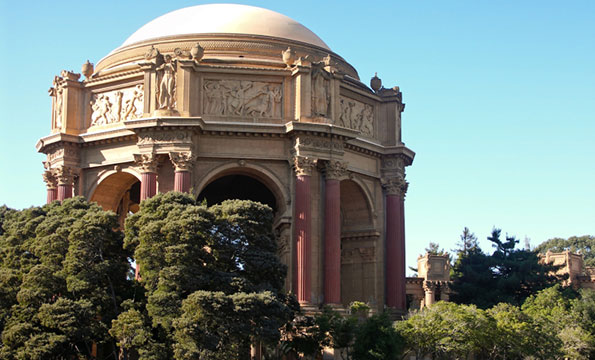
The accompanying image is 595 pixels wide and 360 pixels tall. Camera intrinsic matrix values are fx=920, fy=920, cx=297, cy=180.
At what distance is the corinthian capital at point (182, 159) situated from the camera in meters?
43.6

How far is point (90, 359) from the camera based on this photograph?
3662 cm

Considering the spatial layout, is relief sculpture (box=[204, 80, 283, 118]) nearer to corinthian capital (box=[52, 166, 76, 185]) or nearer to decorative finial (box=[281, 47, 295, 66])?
decorative finial (box=[281, 47, 295, 66])

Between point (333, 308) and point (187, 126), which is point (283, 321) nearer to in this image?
point (333, 308)

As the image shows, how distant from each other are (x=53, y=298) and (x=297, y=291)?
11.5m

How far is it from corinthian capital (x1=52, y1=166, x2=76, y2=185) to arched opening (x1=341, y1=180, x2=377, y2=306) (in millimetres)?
14147

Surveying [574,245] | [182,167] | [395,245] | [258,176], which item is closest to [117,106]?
[182,167]

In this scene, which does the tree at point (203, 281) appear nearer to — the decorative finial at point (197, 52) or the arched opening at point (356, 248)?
the decorative finial at point (197, 52)

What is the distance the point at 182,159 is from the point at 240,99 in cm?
434

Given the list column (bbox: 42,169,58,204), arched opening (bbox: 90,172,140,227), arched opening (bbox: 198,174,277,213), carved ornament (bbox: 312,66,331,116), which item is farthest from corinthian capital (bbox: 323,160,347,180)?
column (bbox: 42,169,58,204)

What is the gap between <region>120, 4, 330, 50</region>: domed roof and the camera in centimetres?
4784

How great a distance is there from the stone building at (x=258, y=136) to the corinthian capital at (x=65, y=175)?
0.21 feet

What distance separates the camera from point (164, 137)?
A: 44.1 m

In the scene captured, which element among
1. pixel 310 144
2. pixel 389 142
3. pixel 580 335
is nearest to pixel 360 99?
pixel 389 142

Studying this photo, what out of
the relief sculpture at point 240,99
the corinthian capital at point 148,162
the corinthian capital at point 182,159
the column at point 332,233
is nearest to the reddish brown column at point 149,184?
the corinthian capital at point 148,162
